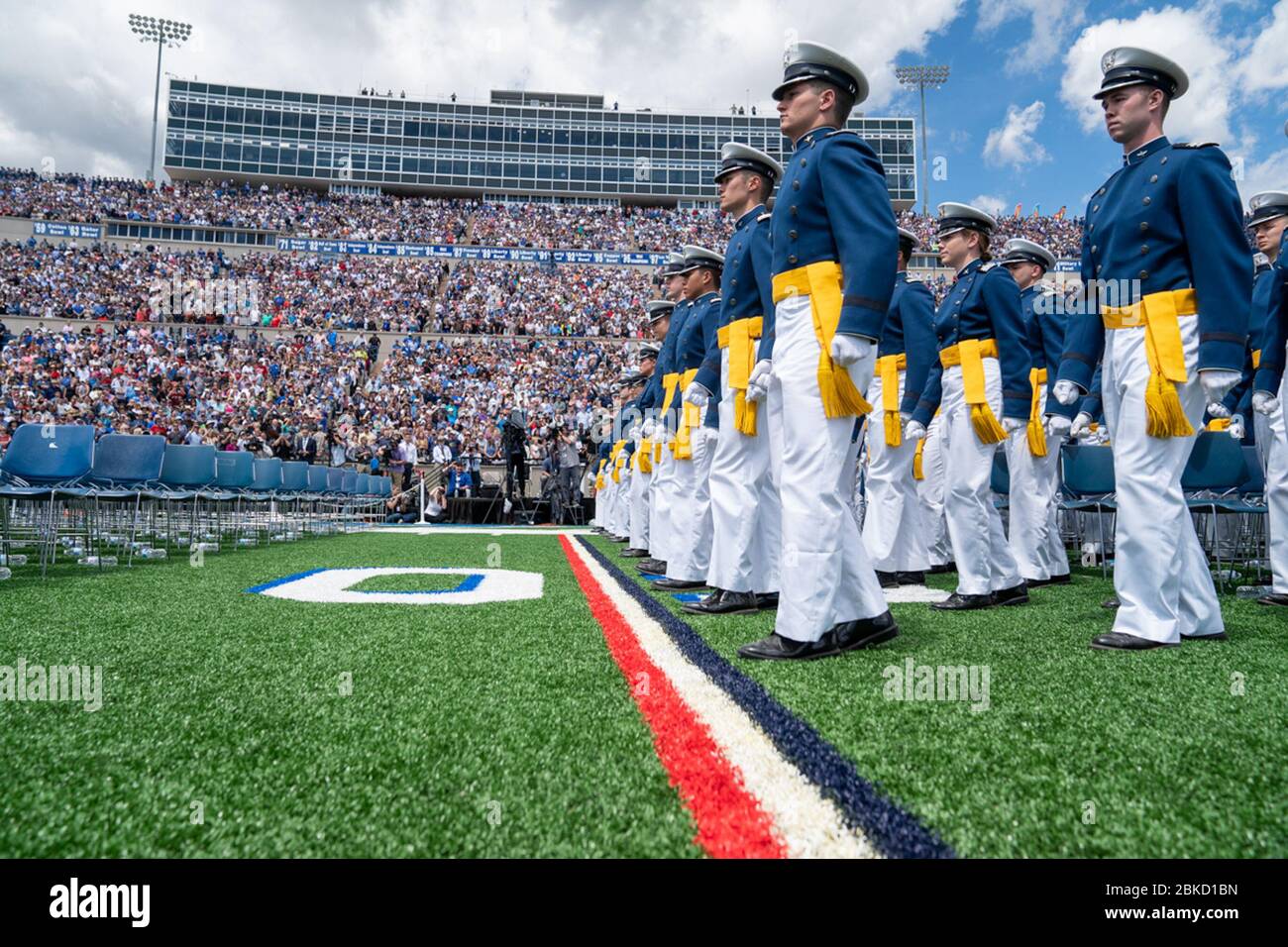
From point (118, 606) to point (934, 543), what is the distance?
590 centimetres

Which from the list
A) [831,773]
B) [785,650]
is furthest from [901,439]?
[831,773]

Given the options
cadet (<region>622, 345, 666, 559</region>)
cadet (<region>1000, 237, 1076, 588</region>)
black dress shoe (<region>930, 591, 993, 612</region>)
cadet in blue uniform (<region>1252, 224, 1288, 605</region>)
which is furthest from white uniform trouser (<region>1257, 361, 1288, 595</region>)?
cadet (<region>622, 345, 666, 559</region>)

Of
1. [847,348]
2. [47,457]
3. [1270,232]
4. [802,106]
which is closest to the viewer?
[847,348]

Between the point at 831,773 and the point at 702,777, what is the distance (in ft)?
0.84

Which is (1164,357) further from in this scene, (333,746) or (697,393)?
(333,746)

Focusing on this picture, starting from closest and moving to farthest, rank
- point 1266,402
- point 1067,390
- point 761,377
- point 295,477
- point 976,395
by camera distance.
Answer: point 761,377, point 1067,390, point 1266,402, point 976,395, point 295,477

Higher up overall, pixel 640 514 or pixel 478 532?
pixel 640 514

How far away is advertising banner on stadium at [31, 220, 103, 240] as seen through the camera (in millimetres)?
38875

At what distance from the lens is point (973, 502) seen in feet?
13.3

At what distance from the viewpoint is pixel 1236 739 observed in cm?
167

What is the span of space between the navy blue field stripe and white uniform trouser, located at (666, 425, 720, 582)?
247cm

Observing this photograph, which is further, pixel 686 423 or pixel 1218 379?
pixel 686 423

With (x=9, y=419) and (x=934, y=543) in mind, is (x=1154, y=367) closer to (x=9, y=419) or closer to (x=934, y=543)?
(x=934, y=543)

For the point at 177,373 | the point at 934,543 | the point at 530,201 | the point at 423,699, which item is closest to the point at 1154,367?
the point at 423,699
